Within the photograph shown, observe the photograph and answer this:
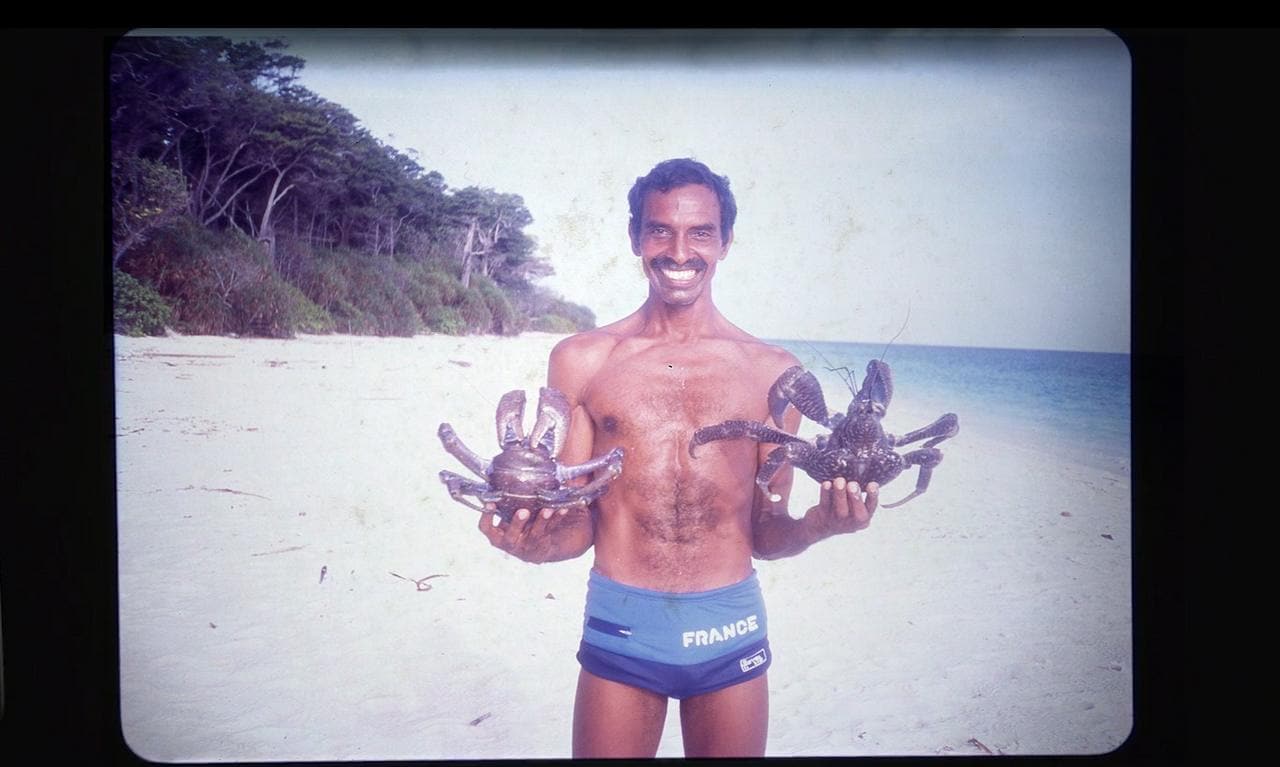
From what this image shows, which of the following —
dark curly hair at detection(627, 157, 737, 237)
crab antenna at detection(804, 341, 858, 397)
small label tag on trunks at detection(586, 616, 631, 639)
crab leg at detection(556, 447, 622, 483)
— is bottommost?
small label tag on trunks at detection(586, 616, 631, 639)

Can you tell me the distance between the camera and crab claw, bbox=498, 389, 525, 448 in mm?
2105

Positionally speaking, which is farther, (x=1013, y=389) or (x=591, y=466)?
(x=1013, y=389)

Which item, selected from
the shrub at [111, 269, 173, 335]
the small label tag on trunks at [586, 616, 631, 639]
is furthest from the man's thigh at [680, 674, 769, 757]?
the shrub at [111, 269, 173, 335]

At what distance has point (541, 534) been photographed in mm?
2125

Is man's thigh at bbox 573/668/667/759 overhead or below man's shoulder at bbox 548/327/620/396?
below

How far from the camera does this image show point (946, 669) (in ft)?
7.24

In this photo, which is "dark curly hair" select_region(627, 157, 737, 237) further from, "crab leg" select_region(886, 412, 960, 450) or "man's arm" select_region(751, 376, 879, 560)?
"crab leg" select_region(886, 412, 960, 450)

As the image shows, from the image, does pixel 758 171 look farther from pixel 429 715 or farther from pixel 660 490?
pixel 429 715

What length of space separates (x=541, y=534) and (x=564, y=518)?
84mm

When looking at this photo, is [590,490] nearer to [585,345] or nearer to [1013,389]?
[585,345]

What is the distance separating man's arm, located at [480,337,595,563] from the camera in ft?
6.91

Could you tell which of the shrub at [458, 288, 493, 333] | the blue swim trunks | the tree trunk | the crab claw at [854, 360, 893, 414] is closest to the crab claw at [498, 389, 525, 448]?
the shrub at [458, 288, 493, 333]

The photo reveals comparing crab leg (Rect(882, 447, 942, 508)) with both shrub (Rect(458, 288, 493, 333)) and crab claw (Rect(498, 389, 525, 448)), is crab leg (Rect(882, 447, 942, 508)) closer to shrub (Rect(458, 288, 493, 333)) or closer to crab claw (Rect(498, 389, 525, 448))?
crab claw (Rect(498, 389, 525, 448))

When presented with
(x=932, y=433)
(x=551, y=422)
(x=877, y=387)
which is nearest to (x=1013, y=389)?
(x=932, y=433)
